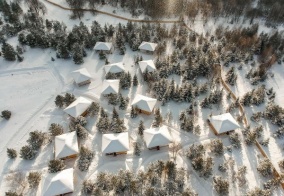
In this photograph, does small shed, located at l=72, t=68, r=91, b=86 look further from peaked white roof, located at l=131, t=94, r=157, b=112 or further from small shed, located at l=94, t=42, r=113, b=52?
peaked white roof, located at l=131, t=94, r=157, b=112

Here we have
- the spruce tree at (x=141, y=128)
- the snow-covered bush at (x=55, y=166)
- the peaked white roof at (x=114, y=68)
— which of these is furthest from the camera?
the peaked white roof at (x=114, y=68)

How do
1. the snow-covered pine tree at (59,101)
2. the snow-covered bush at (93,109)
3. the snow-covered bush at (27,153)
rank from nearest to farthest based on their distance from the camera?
the snow-covered bush at (27,153) < the snow-covered bush at (93,109) < the snow-covered pine tree at (59,101)

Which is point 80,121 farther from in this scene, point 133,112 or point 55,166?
point 133,112

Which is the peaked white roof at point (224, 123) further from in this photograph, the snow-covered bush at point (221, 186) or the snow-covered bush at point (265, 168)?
the snow-covered bush at point (221, 186)

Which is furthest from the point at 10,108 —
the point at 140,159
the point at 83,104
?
the point at 140,159

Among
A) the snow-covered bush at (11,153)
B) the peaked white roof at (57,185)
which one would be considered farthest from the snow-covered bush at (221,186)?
the snow-covered bush at (11,153)

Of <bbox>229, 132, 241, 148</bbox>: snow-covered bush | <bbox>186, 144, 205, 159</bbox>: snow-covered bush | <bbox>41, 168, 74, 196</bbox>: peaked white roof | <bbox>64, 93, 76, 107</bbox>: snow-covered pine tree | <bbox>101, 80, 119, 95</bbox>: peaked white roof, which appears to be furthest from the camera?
<bbox>101, 80, 119, 95</bbox>: peaked white roof

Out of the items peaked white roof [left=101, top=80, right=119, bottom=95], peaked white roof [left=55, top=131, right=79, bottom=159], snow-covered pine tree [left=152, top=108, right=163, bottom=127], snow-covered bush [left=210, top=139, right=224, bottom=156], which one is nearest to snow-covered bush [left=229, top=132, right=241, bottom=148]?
snow-covered bush [left=210, top=139, right=224, bottom=156]
